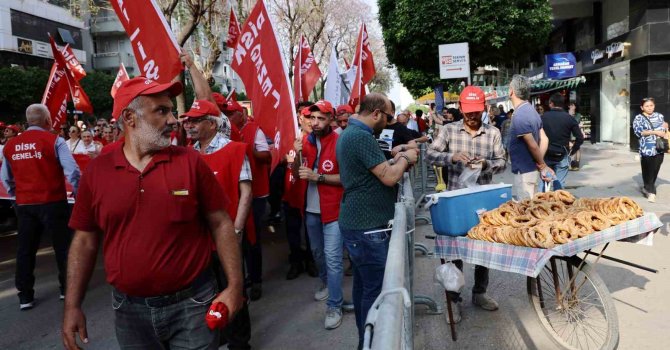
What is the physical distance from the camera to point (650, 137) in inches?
356

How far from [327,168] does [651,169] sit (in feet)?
23.1

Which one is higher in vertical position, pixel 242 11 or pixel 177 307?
pixel 242 11

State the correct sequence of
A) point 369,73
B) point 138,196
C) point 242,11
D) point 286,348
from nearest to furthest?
point 138,196 → point 286,348 → point 369,73 → point 242,11

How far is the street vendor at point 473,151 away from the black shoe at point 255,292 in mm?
2151

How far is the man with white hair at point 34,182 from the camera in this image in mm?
5504

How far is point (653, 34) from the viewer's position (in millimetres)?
17250

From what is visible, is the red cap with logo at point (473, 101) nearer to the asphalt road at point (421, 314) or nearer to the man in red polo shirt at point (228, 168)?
the asphalt road at point (421, 314)

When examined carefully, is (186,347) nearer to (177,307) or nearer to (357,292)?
(177,307)

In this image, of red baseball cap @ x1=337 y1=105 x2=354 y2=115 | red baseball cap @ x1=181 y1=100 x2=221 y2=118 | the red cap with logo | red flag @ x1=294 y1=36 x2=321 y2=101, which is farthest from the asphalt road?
red flag @ x1=294 y1=36 x2=321 y2=101

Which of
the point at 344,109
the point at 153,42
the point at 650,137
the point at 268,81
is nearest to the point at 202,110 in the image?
the point at 153,42

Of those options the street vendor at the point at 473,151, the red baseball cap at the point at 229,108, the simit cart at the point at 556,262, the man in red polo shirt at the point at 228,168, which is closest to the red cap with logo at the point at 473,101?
the street vendor at the point at 473,151

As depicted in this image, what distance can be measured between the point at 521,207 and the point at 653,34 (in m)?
16.9

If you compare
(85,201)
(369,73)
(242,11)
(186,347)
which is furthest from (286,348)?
(242,11)

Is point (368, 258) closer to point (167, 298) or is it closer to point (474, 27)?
point (167, 298)
